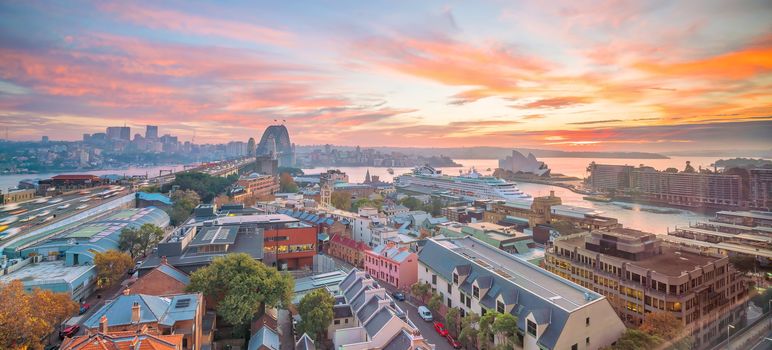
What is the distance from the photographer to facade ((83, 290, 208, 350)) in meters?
5.53

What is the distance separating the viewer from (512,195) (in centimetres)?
2959

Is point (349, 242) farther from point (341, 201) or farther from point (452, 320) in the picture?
point (341, 201)

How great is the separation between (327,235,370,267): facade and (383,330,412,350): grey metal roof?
6.58m

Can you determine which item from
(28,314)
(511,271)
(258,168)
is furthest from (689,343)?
(258,168)

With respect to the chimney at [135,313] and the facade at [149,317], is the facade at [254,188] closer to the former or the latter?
the facade at [149,317]

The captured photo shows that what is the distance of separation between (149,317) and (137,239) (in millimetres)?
8121

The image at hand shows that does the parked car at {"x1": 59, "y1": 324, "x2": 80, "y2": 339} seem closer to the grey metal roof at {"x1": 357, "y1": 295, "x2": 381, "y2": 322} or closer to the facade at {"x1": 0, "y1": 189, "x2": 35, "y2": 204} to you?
the grey metal roof at {"x1": 357, "y1": 295, "x2": 381, "y2": 322}

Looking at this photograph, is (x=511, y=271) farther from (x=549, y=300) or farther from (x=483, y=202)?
(x=483, y=202)

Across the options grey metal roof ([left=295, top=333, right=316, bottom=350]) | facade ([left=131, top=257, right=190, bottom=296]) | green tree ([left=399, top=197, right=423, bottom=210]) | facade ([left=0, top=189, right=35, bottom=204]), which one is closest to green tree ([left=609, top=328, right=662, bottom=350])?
grey metal roof ([left=295, top=333, right=316, bottom=350])

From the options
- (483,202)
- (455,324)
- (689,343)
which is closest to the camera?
→ (689,343)

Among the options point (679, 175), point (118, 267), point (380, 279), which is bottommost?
point (380, 279)

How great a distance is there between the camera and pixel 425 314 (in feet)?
29.2

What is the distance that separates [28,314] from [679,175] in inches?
1163

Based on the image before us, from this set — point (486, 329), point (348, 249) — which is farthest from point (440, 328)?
point (348, 249)
